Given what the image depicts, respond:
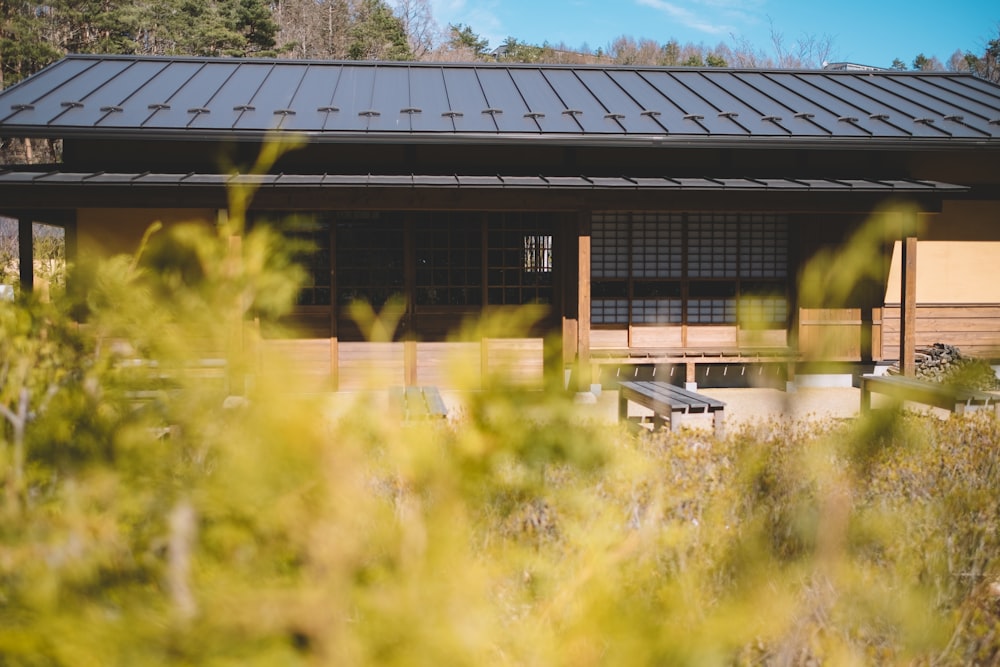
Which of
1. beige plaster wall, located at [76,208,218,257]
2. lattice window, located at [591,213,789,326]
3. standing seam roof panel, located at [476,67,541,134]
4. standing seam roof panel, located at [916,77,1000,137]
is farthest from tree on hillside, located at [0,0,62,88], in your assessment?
standing seam roof panel, located at [916,77,1000,137]

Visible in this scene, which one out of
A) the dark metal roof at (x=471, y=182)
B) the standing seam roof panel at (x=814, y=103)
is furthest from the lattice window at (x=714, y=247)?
the standing seam roof panel at (x=814, y=103)

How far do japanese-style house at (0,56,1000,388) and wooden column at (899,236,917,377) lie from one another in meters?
0.03

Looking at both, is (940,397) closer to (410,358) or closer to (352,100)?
(410,358)

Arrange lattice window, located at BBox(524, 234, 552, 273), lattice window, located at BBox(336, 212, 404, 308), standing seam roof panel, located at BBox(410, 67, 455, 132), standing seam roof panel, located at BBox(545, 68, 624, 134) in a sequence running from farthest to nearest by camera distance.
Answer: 1. lattice window, located at BBox(524, 234, 552, 273)
2. lattice window, located at BBox(336, 212, 404, 308)
3. standing seam roof panel, located at BBox(545, 68, 624, 134)
4. standing seam roof panel, located at BBox(410, 67, 455, 132)

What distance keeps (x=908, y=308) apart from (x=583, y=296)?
4.14 m

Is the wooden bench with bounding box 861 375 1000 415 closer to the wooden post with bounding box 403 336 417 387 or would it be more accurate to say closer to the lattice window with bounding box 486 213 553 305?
the lattice window with bounding box 486 213 553 305

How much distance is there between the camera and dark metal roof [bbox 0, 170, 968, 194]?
7.84m

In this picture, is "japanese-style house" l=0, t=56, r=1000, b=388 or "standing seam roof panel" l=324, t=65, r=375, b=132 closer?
"japanese-style house" l=0, t=56, r=1000, b=388

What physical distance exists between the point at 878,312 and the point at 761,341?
10043 mm

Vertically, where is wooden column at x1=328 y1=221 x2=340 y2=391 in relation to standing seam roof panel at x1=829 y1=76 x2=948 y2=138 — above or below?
below

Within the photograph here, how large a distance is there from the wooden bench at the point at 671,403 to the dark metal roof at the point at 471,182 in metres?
2.49

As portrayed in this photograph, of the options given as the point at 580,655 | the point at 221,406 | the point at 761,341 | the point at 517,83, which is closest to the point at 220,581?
the point at 221,406

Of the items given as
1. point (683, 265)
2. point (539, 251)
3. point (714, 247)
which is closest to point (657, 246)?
point (683, 265)

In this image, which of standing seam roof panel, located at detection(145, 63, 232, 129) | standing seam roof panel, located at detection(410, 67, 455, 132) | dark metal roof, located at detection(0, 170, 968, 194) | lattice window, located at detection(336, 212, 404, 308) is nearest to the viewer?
Result: dark metal roof, located at detection(0, 170, 968, 194)
